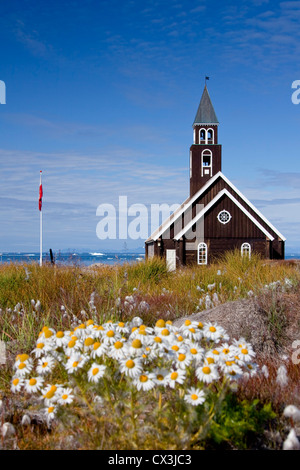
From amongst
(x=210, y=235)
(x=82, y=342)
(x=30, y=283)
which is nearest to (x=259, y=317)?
(x=82, y=342)

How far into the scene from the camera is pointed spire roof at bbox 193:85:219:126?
3547 cm

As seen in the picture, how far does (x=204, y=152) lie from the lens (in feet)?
115

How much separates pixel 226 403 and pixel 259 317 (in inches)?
157

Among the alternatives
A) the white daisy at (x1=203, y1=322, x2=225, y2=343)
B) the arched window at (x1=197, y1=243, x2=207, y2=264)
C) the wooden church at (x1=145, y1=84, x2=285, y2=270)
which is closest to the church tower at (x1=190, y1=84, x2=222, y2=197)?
the wooden church at (x1=145, y1=84, x2=285, y2=270)

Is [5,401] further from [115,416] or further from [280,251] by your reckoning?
[280,251]

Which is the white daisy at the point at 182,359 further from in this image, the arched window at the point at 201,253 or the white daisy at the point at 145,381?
the arched window at the point at 201,253

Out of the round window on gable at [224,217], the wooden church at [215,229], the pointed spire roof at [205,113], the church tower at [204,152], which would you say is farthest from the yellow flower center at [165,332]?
the pointed spire roof at [205,113]

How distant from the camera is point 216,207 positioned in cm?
3139

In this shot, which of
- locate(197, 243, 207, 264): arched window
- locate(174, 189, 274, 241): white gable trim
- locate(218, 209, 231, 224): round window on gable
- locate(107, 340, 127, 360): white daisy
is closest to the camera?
locate(107, 340, 127, 360): white daisy

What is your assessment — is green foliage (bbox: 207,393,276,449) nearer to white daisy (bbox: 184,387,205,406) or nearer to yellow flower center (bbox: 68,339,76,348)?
white daisy (bbox: 184,387,205,406)

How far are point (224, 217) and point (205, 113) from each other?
952 cm

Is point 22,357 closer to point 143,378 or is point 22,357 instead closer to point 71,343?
point 71,343

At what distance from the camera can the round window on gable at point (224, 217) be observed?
1233 inches

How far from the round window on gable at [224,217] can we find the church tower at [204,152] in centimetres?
428
